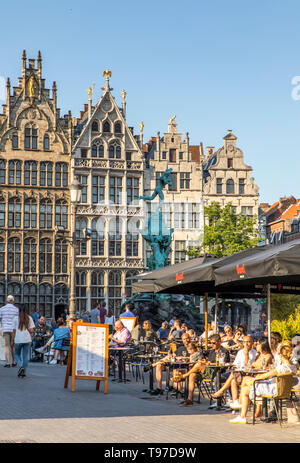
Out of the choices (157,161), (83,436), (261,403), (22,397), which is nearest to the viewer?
(83,436)

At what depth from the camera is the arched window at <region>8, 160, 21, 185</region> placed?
50000 mm

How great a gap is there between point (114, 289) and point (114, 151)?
9.76 meters

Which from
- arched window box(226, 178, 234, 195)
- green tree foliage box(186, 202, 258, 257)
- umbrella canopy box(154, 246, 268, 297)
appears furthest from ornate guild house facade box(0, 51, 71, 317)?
umbrella canopy box(154, 246, 268, 297)

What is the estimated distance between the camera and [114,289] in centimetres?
5075

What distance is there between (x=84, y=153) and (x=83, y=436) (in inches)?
1730

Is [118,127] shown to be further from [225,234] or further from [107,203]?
[225,234]

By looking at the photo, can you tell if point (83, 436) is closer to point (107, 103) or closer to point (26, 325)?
point (26, 325)

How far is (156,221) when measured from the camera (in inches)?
2037

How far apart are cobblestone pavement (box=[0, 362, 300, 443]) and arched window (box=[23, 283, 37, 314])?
34955 millimetres

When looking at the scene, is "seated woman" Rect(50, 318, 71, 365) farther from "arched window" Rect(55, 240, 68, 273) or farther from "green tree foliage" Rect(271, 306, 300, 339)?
"arched window" Rect(55, 240, 68, 273)

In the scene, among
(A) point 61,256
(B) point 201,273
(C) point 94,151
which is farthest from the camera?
(C) point 94,151

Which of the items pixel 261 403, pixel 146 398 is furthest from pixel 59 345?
pixel 261 403

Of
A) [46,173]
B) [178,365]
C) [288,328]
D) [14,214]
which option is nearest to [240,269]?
[178,365]
